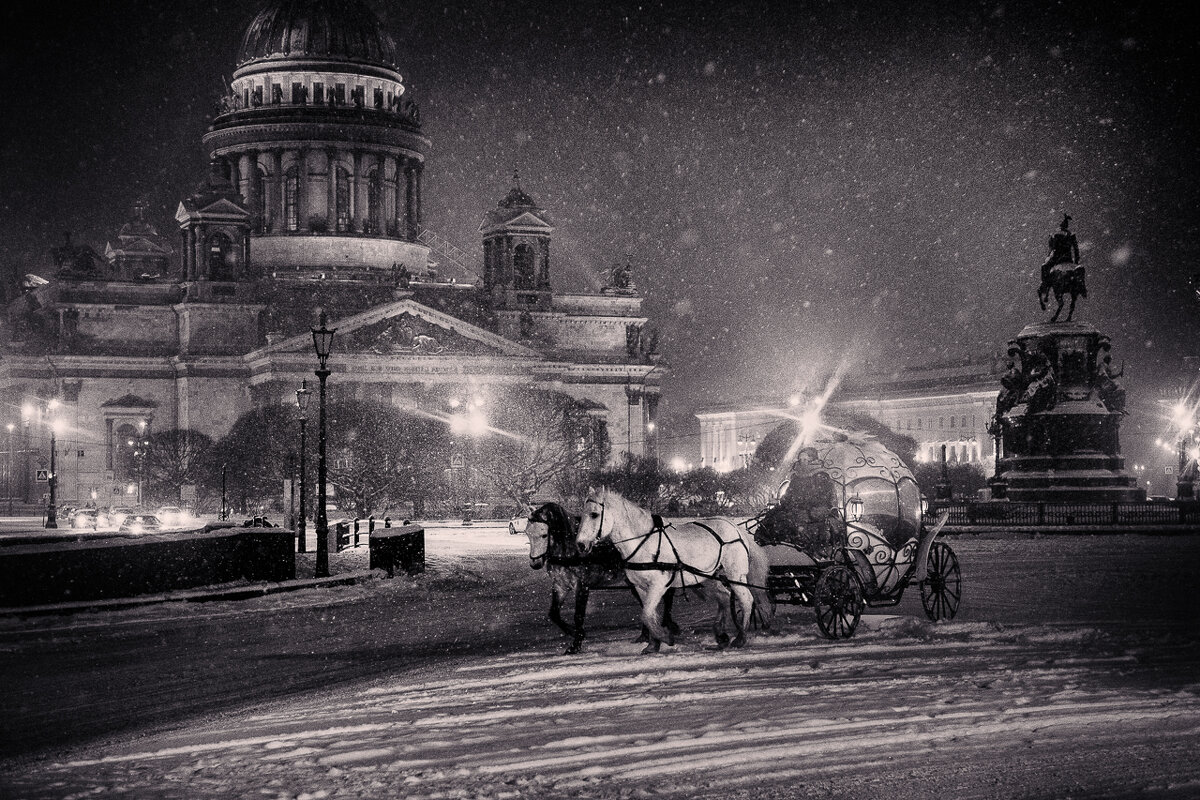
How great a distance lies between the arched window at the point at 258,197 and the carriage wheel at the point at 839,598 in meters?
82.4

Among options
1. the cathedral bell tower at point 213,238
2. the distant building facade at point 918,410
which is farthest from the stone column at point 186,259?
the distant building facade at point 918,410

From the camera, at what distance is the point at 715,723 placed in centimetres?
1091

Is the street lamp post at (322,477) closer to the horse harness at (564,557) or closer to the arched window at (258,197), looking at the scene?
the horse harness at (564,557)

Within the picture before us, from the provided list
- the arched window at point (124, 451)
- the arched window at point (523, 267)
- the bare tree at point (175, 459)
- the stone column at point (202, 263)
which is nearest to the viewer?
the bare tree at point (175, 459)

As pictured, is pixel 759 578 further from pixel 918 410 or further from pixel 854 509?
pixel 918 410

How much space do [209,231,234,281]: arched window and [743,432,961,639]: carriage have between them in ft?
238

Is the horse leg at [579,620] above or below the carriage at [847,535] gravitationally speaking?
below

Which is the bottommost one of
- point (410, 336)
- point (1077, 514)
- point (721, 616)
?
point (721, 616)

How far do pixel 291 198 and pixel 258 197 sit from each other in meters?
1.96

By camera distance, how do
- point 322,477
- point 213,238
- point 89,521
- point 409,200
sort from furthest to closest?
point 409,200
point 213,238
point 89,521
point 322,477

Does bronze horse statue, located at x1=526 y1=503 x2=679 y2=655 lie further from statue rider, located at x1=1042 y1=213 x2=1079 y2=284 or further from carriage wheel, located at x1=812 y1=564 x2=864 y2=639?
statue rider, located at x1=1042 y1=213 x2=1079 y2=284

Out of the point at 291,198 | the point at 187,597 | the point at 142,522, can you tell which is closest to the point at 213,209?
the point at 291,198

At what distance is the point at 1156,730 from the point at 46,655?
10.7 m

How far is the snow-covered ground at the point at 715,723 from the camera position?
916 centimetres
